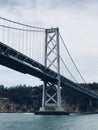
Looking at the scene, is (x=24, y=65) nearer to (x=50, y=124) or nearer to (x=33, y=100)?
(x=50, y=124)

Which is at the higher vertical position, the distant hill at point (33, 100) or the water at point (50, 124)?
the distant hill at point (33, 100)

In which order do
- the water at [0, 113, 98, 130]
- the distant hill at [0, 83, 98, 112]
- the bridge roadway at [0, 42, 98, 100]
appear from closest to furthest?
the water at [0, 113, 98, 130] → the bridge roadway at [0, 42, 98, 100] → the distant hill at [0, 83, 98, 112]

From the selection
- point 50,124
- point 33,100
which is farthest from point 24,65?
point 33,100

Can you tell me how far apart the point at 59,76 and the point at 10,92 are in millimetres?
58511

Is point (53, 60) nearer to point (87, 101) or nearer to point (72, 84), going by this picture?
point (72, 84)

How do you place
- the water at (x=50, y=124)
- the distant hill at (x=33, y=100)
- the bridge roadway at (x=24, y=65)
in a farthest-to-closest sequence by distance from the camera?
the distant hill at (x=33, y=100) → the bridge roadway at (x=24, y=65) → the water at (x=50, y=124)

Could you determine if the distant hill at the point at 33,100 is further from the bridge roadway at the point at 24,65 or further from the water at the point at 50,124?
the water at the point at 50,124

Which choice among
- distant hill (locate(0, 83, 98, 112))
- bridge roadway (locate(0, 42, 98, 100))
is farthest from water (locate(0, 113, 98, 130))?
distant hill (locate(0, 83, 98, 112))

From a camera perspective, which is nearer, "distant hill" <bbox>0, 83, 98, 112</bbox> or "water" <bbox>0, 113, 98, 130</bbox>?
"water" <bbox>0, 113, 98, 130</bbox>

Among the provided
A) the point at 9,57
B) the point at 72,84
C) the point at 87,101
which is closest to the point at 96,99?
the point at 87,101

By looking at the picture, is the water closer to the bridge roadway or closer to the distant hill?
the bridge roadway

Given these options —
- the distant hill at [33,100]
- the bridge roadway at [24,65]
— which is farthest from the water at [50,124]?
the distant hill at [33,100]

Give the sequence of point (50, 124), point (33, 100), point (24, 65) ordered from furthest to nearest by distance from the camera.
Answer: point (33, 100)
point (24, 65)
point (50, 124)

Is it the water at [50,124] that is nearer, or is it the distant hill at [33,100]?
the water at [50,124]
